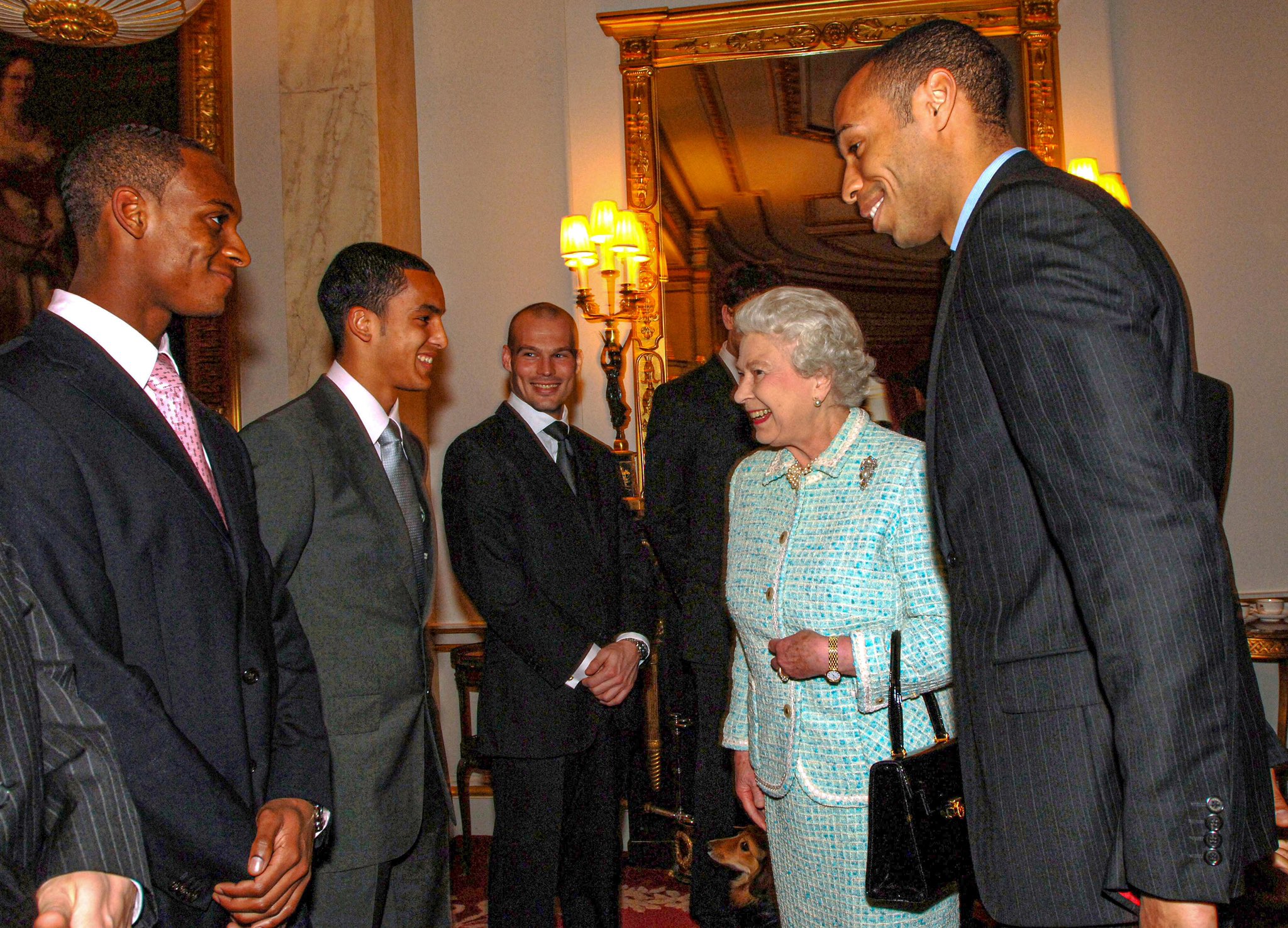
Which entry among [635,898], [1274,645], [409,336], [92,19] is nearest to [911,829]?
[409,336]

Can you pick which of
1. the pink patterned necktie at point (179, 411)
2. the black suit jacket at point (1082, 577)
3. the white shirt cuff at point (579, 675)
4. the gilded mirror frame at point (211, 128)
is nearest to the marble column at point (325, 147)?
the gilded mirror frame at point (211, 128)

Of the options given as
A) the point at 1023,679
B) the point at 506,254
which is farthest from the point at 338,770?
the point at 506,254

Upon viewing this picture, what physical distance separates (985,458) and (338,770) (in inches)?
63.3

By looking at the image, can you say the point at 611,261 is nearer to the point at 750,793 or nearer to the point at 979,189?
the point at 750,793

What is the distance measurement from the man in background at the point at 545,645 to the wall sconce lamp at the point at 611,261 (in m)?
1.30

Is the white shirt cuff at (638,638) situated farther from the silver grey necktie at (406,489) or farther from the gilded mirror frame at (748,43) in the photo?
the gilded mirror frame at (748,43)

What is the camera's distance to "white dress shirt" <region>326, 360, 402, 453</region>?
104 inches

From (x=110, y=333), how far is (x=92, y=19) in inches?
68.0

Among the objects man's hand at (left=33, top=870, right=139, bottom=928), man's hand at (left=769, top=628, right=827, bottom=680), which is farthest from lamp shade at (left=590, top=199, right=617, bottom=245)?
man's hand at (left=33, top=870, right=139, bottom=928)

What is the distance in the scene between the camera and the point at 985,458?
54.3 inches

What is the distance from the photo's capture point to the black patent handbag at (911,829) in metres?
1.80

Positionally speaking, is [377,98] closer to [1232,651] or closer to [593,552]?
[593,552]

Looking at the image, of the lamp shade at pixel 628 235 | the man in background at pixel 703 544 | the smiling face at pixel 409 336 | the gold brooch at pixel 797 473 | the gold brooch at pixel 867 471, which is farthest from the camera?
the lamp shade at pixel 628 235

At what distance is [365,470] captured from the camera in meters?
2.49
